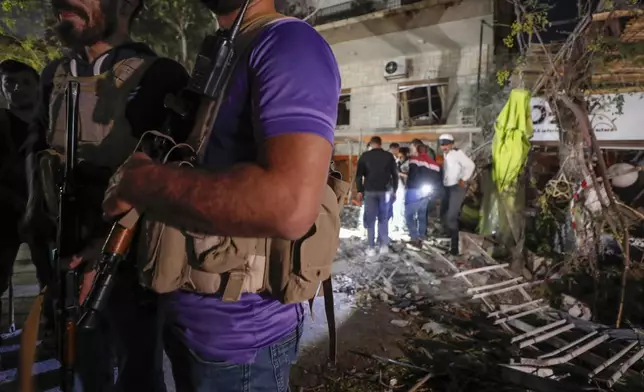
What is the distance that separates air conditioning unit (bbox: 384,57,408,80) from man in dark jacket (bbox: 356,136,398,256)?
6.78 meters

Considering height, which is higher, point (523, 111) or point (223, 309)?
point (523, 111)

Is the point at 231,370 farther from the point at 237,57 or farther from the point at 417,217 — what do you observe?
the point at 417,217

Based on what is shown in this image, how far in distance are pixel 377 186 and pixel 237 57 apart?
244 inches

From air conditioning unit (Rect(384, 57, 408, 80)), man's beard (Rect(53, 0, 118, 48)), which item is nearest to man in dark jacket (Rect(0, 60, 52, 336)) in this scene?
man's beard (Rect(53, 0, 118, 48))

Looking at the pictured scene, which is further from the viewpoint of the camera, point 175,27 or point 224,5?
point 175,27

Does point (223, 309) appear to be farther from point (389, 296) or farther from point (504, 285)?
point (504, 285)

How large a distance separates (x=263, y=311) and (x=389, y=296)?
4207 millimetres

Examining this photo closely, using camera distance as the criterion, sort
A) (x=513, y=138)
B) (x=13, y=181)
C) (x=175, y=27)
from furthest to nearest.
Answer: (x=175, y=27) → (x=513, y=138) → (x=13, y=181)

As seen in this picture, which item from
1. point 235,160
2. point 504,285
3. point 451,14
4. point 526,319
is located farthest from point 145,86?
point 451,14

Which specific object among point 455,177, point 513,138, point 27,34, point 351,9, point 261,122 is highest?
point 351,9

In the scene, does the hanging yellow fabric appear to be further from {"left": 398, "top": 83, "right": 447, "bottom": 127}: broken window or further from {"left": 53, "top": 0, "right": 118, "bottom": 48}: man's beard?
{"left": 398, "top": 83, "right": 447, "bottom": 127}: broken window

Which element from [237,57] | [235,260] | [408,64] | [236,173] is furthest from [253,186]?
[408,64]

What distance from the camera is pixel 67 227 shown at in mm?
1510

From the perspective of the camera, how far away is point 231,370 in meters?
1.01
